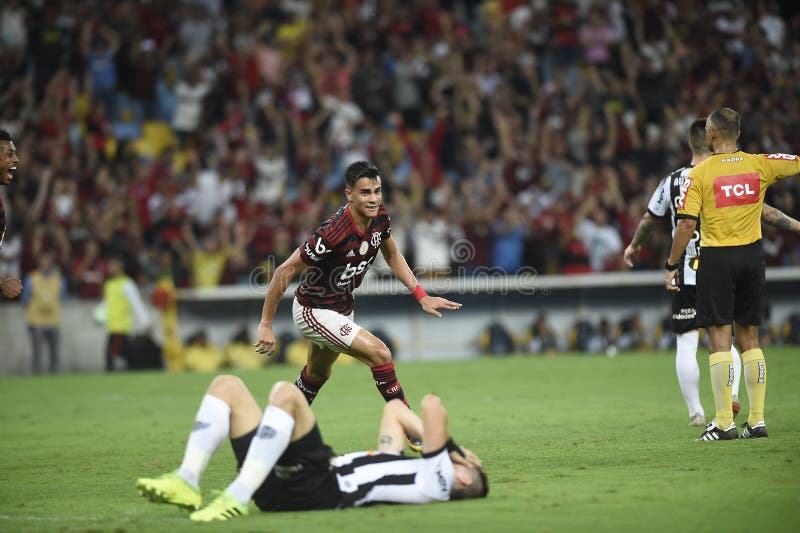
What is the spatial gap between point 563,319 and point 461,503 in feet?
55.5

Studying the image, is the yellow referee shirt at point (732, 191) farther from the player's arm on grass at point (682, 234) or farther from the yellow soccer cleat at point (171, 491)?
the yellow soccer cleat at point (171, 491)

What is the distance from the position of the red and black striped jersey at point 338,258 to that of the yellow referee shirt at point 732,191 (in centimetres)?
272

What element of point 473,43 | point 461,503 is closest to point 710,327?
point 461,503

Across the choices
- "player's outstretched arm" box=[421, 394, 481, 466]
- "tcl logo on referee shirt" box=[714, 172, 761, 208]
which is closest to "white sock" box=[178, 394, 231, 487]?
"player's outstretched arm" box=[421, 394, 481, 466]

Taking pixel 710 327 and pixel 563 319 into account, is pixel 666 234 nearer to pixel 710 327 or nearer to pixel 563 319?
pixel 563 319

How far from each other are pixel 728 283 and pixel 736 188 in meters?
0.82

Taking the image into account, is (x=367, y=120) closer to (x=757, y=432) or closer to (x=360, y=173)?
(x=360, y=173)

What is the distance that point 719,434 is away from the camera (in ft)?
32.5

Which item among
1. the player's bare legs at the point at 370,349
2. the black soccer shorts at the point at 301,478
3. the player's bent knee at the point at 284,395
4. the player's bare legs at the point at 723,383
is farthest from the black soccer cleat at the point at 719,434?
the player's bent knee at the point at 284,395

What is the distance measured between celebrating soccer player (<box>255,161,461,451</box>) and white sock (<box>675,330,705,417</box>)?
101 inches

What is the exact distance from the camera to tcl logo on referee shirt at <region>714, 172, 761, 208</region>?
981 cm

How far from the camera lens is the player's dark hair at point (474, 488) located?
7434mm

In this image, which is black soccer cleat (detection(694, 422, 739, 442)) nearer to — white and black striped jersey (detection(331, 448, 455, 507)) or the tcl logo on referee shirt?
the tcl logo on referee shirt

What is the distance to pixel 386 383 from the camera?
398 inches
